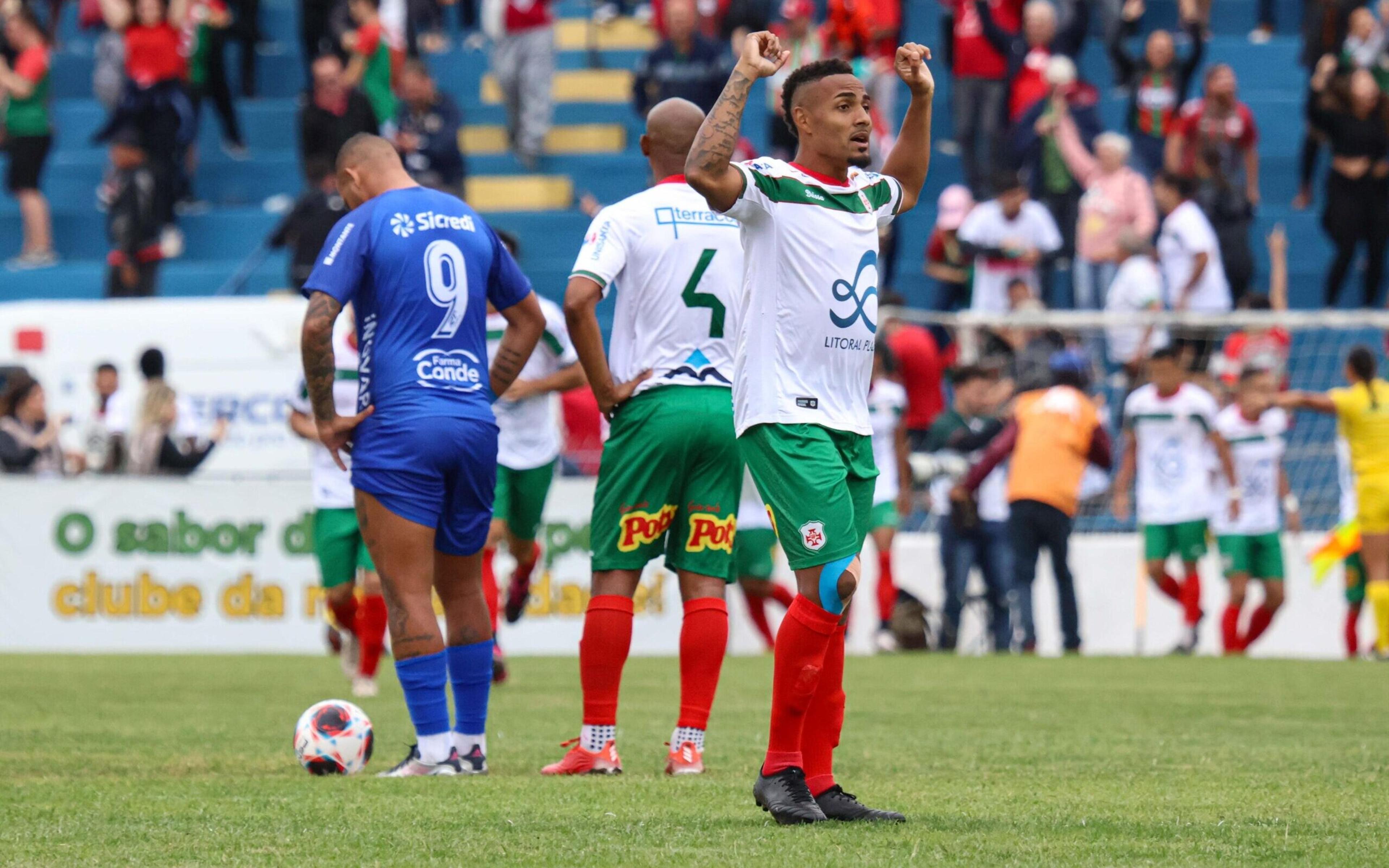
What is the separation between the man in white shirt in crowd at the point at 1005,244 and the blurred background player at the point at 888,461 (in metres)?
2.77

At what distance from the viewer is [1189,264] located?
19938 millimetres

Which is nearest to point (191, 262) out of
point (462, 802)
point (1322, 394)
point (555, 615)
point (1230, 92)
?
point (555, 615)

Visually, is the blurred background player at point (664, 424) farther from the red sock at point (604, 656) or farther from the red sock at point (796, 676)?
the red sock at point (796, 676)

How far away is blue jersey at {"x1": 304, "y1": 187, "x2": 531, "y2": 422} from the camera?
7.38 meters

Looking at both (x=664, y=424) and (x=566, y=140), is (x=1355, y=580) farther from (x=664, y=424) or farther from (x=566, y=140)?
(x=566, y=140)

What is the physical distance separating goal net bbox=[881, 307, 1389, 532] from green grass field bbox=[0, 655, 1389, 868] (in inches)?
263

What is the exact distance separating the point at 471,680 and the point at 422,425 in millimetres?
1001

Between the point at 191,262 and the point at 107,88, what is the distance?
7.52 ft

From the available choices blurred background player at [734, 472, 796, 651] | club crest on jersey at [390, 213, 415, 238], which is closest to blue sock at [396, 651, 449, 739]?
A: club crest on jersey at [390, 213, 415, 238]

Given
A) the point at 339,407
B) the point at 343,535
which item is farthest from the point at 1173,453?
the point at 339,407

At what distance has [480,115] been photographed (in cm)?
2614

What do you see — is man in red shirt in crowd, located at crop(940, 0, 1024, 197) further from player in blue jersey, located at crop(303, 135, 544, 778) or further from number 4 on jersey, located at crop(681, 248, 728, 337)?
player in blue jersey, located at crop(303, 135, 544, 778)

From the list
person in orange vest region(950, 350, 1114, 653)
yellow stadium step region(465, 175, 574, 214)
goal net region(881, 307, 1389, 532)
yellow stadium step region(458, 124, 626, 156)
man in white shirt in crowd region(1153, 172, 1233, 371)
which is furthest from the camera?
yellow stadium step region(458, 124, 626, 156)

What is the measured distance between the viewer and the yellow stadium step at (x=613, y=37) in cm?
2647
